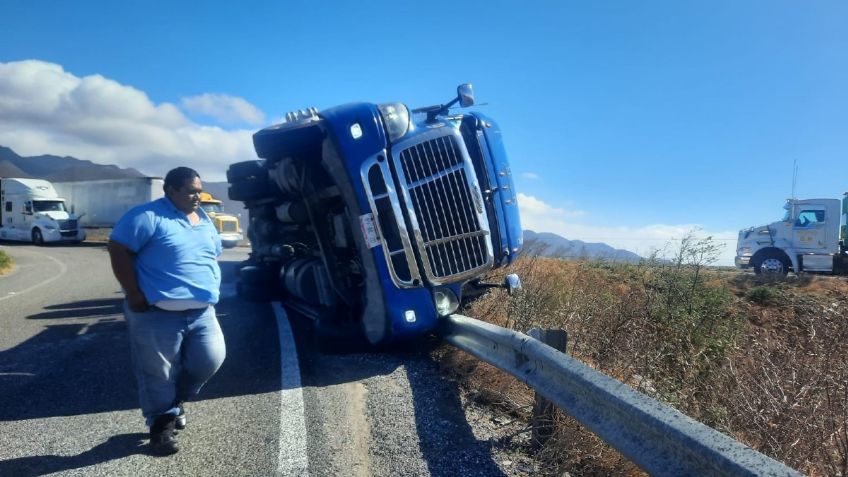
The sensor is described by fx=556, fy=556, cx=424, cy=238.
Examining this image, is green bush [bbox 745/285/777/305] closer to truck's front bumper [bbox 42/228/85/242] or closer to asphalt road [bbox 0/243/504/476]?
asphalt road [bbox 0/243/504/476]

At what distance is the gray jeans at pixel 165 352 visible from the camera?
321 cm

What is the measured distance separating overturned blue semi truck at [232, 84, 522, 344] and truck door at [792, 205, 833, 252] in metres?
16.9

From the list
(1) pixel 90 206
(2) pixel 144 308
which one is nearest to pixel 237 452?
(2) pixel 144 308

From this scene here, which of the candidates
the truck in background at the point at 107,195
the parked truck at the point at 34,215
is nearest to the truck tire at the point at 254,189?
the truck in background at the point at 107,195

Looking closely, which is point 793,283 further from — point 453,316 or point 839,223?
point 453,316

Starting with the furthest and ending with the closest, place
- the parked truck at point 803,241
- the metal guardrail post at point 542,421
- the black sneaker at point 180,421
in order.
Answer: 1. the parked truck at point 803,241
2. the black sneaker at point 180,421
3. the metal guardrail post at point 542,421

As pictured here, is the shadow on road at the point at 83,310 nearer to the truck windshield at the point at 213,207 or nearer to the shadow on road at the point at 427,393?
the shadow on road at the point at 427,393

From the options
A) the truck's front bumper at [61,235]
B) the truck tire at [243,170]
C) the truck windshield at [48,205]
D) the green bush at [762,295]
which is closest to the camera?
the truck tire at [243,170]

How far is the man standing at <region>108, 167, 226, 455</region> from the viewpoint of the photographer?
3.14 m

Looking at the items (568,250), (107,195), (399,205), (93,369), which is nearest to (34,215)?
(107,195)

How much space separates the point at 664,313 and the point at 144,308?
19.4 feet

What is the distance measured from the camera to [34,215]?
26.7 m

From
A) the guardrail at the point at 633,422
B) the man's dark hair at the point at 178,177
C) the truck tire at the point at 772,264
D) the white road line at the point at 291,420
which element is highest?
the man's dark hair at the point at 178,177

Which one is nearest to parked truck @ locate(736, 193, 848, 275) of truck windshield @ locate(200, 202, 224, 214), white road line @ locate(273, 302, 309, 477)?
white road line @ locate(273, 302, 309, 477)
